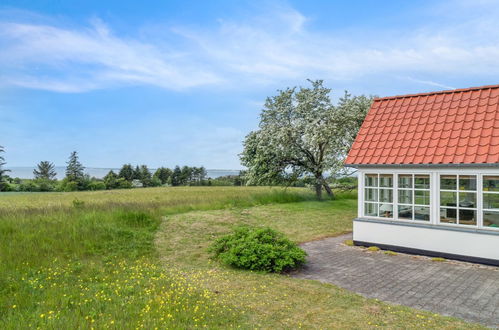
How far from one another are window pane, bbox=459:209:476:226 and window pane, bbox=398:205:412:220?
133 centimetres

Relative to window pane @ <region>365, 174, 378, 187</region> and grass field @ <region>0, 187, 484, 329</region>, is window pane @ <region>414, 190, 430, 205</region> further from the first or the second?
grass field @ <region>0, 187, 484, 329</region>

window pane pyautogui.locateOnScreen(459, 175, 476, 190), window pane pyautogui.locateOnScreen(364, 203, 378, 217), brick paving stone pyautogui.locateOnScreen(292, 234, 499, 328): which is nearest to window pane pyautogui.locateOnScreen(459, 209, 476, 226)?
window pane pyautogui.locateOnScreen(459, 175, 476, 190)

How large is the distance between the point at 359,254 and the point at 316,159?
15.3 meters

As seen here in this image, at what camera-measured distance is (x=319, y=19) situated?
1570cm

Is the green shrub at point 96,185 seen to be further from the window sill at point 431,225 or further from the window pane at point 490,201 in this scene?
the window pane at point 490,201

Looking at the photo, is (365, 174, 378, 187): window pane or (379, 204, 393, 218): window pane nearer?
(379, 204, 393, 218): window pane

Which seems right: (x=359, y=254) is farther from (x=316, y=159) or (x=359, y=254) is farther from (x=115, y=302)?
(x=316, y=159)

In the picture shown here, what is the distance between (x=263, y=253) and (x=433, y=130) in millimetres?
6616

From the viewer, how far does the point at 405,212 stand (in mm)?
10406

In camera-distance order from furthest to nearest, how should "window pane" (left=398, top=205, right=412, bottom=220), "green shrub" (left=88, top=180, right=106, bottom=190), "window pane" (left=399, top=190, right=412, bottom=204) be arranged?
"green shrub" (left=88, top=180, right=106, bottom=190) < "window pane" (left=399, top=190, right=412, bottom=204) < "window pane" (left=398, top=205, right=412, bottom=220)

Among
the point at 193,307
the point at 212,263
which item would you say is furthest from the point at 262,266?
the point at 193,307

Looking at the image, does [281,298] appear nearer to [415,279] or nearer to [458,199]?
[415,279]

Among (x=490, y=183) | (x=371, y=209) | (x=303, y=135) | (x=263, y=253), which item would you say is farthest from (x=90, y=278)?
(x=303, y=135)

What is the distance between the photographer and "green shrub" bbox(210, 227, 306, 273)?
8.16 meters
